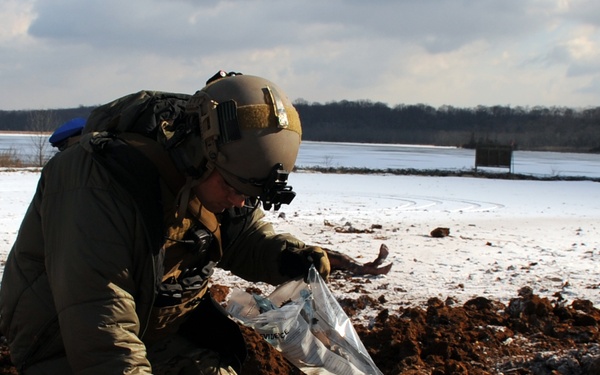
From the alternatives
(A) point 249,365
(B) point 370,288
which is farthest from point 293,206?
(A) point 249,365

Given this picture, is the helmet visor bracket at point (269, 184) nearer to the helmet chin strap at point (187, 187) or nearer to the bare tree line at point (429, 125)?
the helmet chin strap at point (187, 187)

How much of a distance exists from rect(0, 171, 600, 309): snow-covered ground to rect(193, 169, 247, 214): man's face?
3470mm

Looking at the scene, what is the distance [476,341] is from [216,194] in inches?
106

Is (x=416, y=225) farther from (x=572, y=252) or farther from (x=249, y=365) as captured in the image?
(x=249, y=365)

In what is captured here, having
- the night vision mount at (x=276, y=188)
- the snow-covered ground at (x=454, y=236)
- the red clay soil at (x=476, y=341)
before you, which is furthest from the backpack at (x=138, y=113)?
the snow-covered ground at (x=454, y=236)

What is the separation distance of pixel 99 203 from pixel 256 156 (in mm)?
530

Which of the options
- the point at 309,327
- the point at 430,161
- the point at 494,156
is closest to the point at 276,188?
the point at 309,327

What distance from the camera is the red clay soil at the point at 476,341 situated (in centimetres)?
414

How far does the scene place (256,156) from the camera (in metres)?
2.37

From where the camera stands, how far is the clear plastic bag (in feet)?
9.55

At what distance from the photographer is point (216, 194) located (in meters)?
2.55

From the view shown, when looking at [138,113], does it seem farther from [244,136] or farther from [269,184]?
[269,184]

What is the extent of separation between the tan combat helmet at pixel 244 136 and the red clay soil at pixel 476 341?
6.43ft

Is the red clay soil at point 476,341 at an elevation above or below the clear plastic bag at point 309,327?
below
